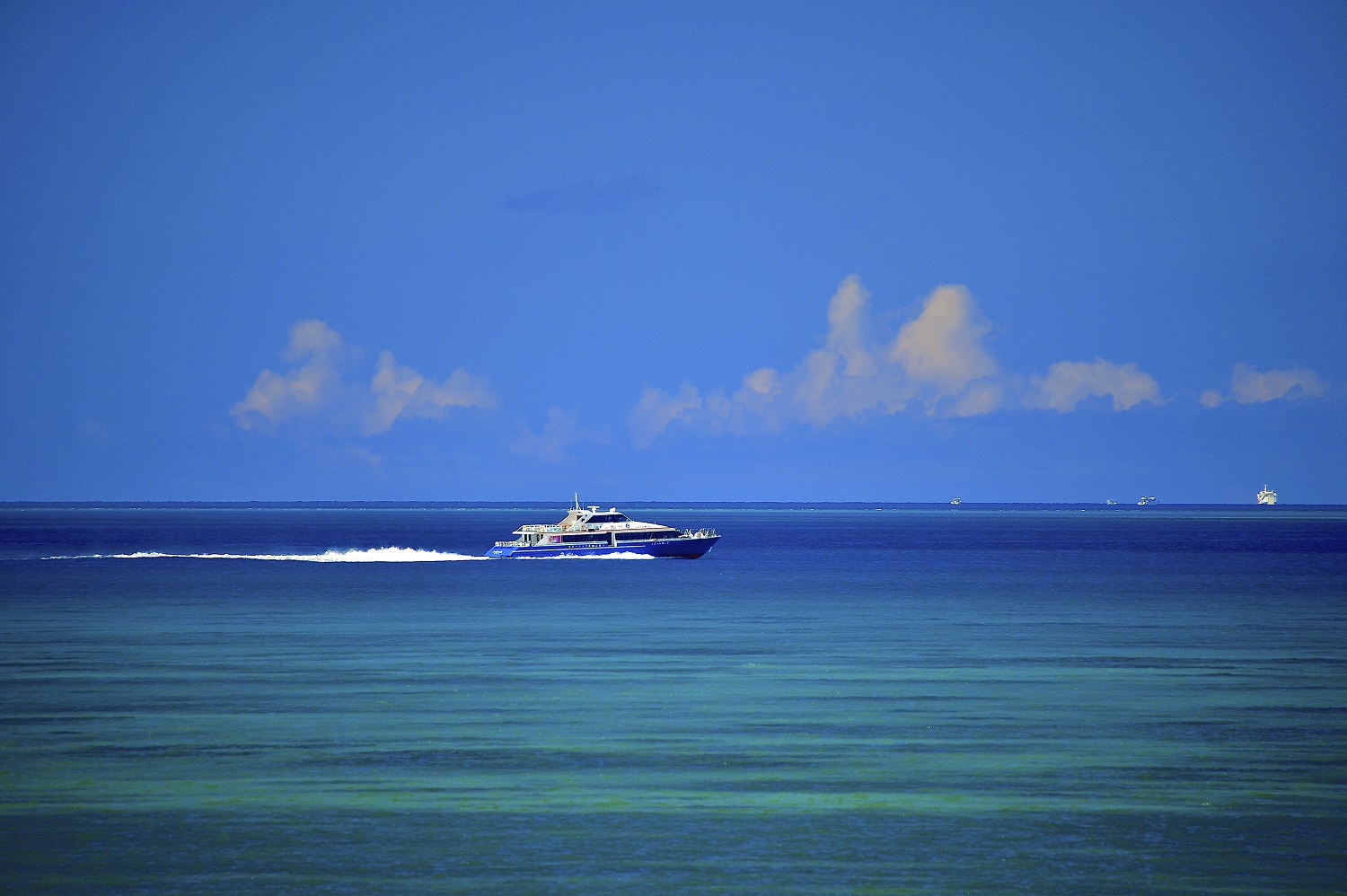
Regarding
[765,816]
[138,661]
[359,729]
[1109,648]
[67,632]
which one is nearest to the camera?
[765,816]

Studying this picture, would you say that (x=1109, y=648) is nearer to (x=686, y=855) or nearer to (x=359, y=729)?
(x=359, y=729)

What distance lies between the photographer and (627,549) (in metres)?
128

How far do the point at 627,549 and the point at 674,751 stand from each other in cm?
9739

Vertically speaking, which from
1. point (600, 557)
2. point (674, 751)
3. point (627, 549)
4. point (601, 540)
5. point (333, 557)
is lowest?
point (674, 751)

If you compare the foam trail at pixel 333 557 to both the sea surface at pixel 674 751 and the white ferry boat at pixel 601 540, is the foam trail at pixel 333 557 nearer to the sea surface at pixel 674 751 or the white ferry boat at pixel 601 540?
the white ferry boat at pixel 601 540

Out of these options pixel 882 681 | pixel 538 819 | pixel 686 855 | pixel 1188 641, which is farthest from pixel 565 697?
pixel 1188 641

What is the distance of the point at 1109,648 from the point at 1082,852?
30604 millimetres

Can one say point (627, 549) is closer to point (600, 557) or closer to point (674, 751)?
point (600, 557)

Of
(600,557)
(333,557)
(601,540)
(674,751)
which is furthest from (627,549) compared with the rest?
(674,751)

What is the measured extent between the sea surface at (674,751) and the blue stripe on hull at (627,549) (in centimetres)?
5483

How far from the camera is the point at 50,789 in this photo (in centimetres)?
2672

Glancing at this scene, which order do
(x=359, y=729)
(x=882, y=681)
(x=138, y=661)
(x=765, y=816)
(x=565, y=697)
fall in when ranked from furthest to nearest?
1. (x=138, y=661)
2. (x=882, y=681)
3. (x=565, y=697)
4. (x=359, y=729)
5. (x=765, y=816)

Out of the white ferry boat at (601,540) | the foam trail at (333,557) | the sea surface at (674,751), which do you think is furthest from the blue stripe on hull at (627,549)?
the sea surface at (674,751)

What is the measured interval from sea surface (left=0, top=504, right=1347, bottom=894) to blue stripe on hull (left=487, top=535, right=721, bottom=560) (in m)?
54.8
